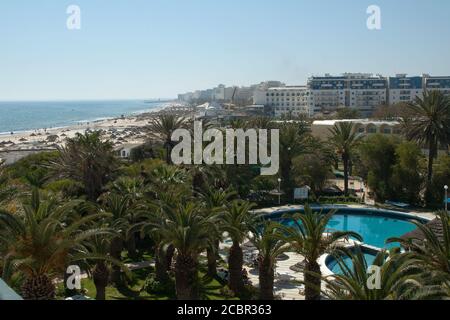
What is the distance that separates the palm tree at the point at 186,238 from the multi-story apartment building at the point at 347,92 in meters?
101

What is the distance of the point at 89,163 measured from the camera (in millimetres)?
24438

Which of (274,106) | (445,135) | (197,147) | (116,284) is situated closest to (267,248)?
(116,284)

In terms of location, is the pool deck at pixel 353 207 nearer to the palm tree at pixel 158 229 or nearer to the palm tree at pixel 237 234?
the palm tree at pixel 237 234

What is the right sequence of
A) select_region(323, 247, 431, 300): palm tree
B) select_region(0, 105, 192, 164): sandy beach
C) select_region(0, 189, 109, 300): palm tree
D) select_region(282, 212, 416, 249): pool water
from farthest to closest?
select_region(0, 105, 192, 164): sandy beach → select_region(282, 212, 416, 249): pool water → select_region(0, 189, 109, 300): palm tree → select_region(323, 247, 431, 300): palm tree

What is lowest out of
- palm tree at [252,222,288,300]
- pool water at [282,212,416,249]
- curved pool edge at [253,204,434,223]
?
pool water at [282,212,416,249]

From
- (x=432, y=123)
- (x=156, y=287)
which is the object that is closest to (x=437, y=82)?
(x=432, y=123)

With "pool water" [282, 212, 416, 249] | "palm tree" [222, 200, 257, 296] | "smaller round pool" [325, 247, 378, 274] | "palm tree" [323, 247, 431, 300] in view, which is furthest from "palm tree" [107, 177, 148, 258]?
"pool water" [282, 212, 416, 249]

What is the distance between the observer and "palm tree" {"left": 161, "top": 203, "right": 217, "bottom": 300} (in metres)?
13.6

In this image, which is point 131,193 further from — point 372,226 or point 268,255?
point 372,226

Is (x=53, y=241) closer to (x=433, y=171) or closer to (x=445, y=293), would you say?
(x=445, y=293)

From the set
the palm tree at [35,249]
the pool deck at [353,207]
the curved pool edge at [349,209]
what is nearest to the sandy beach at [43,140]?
the pool deck at [353,207]

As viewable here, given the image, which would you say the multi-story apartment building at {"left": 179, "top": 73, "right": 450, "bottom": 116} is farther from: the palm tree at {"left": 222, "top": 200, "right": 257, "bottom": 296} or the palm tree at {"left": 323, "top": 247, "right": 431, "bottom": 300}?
the palm tree at {"left": 323, "top": 247, "right": 431, "bottom": 300}

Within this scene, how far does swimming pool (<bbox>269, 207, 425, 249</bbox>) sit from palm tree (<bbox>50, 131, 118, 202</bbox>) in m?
10.7
